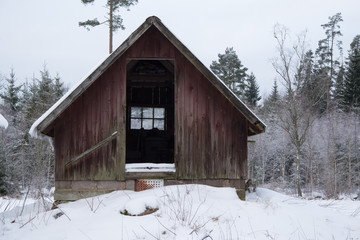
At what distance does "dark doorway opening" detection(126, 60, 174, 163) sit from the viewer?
13430 mm

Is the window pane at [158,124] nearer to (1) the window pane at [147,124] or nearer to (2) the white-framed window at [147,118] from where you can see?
(2) the white-framed window at [147,118]

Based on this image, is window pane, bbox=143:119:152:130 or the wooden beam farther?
window pane, bbox=143:119:152:130

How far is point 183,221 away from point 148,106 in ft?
28.1

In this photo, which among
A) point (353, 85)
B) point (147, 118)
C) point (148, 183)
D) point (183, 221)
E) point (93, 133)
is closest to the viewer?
point (183, 221)

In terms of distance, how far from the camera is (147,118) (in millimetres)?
14289

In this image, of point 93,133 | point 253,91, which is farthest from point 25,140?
point 253,91

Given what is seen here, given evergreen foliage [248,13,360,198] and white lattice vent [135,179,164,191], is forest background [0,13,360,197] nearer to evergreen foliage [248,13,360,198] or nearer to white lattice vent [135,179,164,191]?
evergreen foliage [248,13,360,198]

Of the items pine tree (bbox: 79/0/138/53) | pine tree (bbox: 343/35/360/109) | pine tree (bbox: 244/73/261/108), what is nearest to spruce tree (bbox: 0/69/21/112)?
pine tree (bbox: 79/0/138/53)

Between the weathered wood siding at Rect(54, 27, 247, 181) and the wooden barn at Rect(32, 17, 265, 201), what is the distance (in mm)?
25

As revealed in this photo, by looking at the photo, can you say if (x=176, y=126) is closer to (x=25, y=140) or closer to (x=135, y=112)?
(x=135, y=112)

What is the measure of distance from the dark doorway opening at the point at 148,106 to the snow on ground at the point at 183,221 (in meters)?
6.22

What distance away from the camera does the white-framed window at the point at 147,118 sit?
46.8 ft

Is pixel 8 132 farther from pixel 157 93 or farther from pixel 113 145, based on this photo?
pixel 113 145

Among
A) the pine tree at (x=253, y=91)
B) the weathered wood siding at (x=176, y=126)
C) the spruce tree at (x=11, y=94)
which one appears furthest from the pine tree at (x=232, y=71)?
the weathered wood siding at (x=176, y=126)
